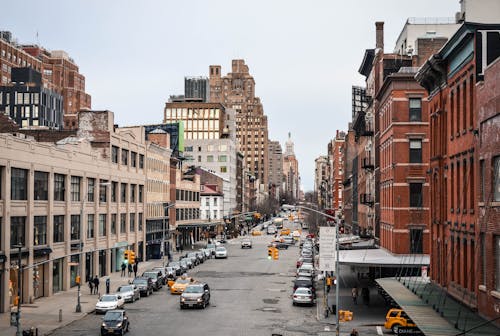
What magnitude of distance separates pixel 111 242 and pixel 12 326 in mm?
35379

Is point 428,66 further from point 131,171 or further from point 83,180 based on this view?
point 131,171

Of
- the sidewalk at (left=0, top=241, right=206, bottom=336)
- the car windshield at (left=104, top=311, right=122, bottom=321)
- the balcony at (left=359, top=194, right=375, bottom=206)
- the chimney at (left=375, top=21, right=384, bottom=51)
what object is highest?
the chimney at (left=375, top=21, right=384, bottom=51)

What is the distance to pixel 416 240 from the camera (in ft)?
188

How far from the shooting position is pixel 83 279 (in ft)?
224

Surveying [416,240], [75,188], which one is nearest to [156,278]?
[75,188]

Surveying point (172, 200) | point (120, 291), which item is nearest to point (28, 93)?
point (172, 200)

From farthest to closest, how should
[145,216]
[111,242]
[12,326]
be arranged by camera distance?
[145,216]
[111,242]
[12,326]

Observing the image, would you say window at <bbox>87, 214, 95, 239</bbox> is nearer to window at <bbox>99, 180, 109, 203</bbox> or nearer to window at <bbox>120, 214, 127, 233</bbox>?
window at <bbox>99, 180, 109, 203</bbox>

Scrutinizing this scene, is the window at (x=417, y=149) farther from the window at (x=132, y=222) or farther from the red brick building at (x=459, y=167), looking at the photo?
the window at (x=132, y=222)

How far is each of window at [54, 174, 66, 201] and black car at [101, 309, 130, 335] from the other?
24.0 m

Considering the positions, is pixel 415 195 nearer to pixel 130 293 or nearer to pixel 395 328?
pixel 395 328

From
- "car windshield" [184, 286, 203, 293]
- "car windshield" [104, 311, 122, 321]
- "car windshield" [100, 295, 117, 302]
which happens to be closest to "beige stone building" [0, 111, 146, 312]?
"car windshield" [100, 295, 117, 302]

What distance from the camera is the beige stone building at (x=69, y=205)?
171 ft

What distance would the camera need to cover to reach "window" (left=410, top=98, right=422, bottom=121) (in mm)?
56938
